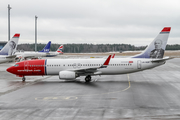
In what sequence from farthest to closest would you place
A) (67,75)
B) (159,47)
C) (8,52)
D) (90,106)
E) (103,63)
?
(8,52), (159,47), (103,63), (67,75), (90,106)

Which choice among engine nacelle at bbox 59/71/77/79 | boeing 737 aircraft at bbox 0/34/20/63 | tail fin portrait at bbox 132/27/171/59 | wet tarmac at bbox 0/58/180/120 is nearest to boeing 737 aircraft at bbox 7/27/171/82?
tail fin portrait at bbox 132/27/171/59

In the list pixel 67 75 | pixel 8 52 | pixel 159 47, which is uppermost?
pixel 159 47

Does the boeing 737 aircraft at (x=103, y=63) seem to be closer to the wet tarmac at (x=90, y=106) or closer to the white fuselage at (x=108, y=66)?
the white fuselage at (x=108, y=66)

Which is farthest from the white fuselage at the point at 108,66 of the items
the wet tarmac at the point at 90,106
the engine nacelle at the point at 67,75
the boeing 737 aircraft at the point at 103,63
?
the wet tarmac at the point at 90,106

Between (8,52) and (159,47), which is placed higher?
(159,47)

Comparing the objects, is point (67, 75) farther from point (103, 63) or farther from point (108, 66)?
point (108, 66)

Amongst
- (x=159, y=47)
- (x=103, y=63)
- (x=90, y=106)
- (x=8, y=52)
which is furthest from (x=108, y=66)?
(x=8, y=52)

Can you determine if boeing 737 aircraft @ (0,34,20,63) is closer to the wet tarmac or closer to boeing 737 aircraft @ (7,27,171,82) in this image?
boeing 737 aircraft @ (7,27,171,82)

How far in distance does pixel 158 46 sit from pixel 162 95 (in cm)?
1330

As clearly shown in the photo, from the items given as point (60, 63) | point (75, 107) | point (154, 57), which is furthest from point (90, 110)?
point (154, 57)

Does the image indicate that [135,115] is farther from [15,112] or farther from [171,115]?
[15,112]

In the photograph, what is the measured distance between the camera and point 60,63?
3519cm

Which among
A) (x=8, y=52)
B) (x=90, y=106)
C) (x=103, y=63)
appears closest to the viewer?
(x=90, y=106)

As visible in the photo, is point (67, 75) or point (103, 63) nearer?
point (67, 75)
